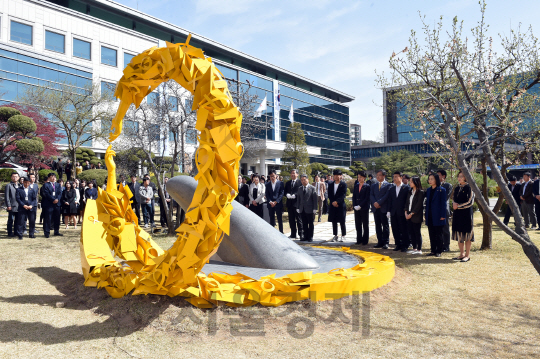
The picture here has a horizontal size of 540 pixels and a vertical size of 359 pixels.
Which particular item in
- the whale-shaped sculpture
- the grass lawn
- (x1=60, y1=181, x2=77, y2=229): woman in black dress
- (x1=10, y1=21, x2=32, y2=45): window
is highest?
(x1=10, y1=21, x2=32, y2=45): window

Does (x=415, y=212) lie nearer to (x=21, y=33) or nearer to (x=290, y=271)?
(x=290, y=271)

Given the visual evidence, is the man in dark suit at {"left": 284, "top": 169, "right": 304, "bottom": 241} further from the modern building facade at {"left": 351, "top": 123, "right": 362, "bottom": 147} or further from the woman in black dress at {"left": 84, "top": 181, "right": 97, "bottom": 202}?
the modern building facade at {"left": 351, "top": 123, "right": 362, "bottom": 147}

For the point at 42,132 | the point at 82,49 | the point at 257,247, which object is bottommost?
the point at 257,247

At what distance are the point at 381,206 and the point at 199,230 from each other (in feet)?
18.1

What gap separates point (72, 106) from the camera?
82.0 feet

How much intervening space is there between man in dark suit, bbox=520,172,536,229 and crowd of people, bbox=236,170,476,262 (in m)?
4.37

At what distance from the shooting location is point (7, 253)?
7613 millimetres

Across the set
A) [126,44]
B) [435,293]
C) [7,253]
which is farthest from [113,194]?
[126,44]

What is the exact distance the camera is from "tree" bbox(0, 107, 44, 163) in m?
17.9

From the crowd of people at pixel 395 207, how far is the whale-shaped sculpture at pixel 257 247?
322 cm

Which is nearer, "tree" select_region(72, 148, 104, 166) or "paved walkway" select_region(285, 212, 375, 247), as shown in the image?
"paved walkway" select_region(285, 212, 375, 247)

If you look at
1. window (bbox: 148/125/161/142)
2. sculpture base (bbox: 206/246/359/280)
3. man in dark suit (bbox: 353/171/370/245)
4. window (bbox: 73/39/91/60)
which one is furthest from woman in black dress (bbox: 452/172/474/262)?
window (bbox: 73/39/91/60)

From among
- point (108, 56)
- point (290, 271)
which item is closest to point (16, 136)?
point (108, 56)

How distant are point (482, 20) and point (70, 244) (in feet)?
32.4
